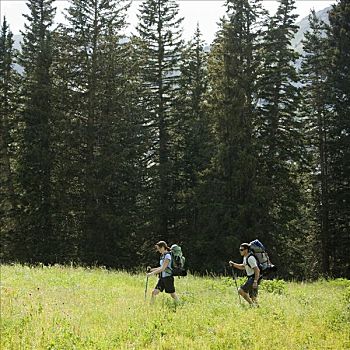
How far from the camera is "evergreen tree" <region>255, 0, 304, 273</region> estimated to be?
25.5 meters

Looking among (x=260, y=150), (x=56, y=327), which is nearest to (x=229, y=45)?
(x=260, y=150)

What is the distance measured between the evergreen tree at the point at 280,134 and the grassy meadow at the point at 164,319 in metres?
11.1

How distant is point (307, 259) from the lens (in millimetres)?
30094

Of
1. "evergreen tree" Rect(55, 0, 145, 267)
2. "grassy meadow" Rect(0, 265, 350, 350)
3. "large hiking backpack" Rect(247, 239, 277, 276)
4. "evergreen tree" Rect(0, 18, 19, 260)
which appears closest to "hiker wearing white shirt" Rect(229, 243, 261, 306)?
"large hiking backpack" Rect(247, 239, 277, 276)

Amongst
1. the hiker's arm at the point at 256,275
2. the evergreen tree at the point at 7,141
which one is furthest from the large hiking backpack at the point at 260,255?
the evergreen tree at the point at 7,141

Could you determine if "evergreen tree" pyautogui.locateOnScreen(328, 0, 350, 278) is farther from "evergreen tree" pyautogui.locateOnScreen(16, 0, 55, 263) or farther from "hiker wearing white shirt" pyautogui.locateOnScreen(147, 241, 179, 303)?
A: "hiker wearing white shirt" pyautogui.locateOnScreen(147, 241, 179, 303)

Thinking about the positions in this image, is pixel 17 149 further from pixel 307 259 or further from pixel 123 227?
pixel 307 259

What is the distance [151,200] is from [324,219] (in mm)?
9844

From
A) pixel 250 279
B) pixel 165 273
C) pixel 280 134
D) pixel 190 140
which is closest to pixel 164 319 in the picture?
pixel 165 273

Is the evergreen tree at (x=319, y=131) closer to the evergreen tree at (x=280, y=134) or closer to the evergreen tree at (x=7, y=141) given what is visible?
the evergreen tree at (x=280, y=134)

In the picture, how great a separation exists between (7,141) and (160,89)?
9.98 m

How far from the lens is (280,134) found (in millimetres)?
26234

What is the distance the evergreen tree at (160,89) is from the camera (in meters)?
28.2

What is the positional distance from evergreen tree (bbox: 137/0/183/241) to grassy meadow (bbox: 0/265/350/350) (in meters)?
13.9
